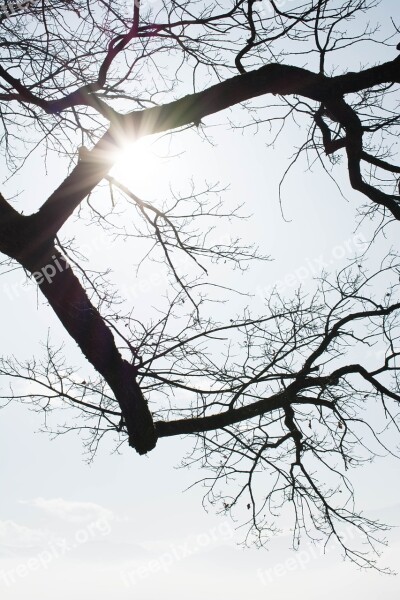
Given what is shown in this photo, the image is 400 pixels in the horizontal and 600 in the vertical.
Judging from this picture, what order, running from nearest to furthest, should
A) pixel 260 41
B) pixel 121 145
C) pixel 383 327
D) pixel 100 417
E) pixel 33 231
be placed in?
pixel 33 231 → pixel 121 145 → pixel 260 41 → pixel 100 417 → pixel 383 327

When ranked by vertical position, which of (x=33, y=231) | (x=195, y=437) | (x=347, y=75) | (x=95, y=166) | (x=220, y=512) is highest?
(x=95, y=166)

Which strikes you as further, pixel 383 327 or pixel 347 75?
pixel 383 327

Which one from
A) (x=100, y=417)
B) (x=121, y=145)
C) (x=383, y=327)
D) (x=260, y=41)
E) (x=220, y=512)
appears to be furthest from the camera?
(x=220, y=512)

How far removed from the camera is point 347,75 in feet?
11.2

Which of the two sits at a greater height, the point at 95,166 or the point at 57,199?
the point at 95,166

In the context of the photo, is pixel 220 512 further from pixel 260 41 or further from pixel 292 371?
pixel 260 41

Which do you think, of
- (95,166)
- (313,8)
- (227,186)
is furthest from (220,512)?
(313,8)

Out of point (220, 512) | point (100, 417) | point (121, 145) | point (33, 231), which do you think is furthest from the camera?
point (220, 512)

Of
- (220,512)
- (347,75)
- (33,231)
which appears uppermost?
(347,75)

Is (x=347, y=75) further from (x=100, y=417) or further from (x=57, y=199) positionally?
(x=100, y=417)

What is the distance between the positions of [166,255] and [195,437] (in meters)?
1.97

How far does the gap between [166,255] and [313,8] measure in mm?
2507

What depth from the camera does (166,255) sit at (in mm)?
4539

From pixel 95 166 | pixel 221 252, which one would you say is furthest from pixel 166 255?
pixel 95 166
